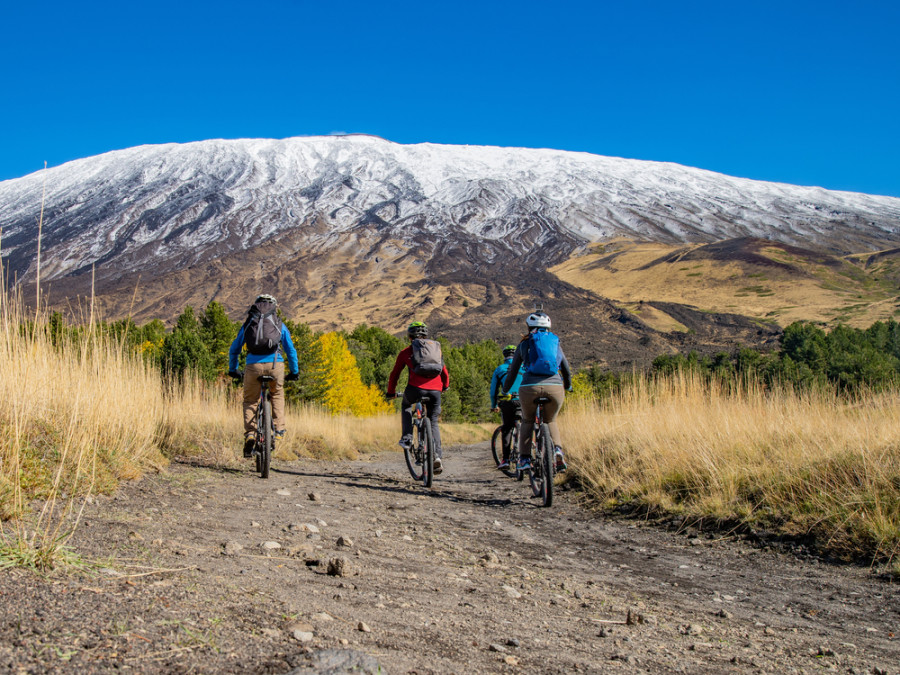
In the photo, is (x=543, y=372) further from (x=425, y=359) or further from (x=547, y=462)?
(x=425, y=359)

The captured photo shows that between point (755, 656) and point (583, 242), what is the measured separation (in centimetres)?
18307

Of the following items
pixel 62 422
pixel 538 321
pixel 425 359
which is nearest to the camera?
pixel 62 422

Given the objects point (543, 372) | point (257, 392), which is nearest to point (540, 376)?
point (543, 372)

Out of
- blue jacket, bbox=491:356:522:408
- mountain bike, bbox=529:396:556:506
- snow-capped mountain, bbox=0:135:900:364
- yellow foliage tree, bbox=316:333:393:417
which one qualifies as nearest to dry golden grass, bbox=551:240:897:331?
snow-capped mountain, bbox=0:135:900:364

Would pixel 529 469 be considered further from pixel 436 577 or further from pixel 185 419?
pixel 185 419

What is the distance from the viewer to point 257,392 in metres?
7.03

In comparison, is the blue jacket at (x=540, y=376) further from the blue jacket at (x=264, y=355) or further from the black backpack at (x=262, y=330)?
the black backpack at (x=262, y=330)

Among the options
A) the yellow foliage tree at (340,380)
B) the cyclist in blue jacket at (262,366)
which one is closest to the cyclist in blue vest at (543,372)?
the cyclist in blue jacket at (262,366)

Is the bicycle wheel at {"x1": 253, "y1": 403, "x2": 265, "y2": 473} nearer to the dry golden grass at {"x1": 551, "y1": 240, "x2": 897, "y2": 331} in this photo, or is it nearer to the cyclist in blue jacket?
the cyclist in blue jacket

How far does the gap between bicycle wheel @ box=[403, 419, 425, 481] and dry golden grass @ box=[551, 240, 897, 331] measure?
92479mm

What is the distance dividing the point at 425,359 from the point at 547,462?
70.3 inches

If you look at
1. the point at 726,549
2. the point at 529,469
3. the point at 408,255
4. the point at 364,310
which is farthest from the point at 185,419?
the point at 408,255

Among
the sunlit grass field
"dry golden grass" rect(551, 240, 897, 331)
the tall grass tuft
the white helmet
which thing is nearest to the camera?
the sunlit grass field

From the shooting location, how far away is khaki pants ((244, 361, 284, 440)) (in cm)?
684
